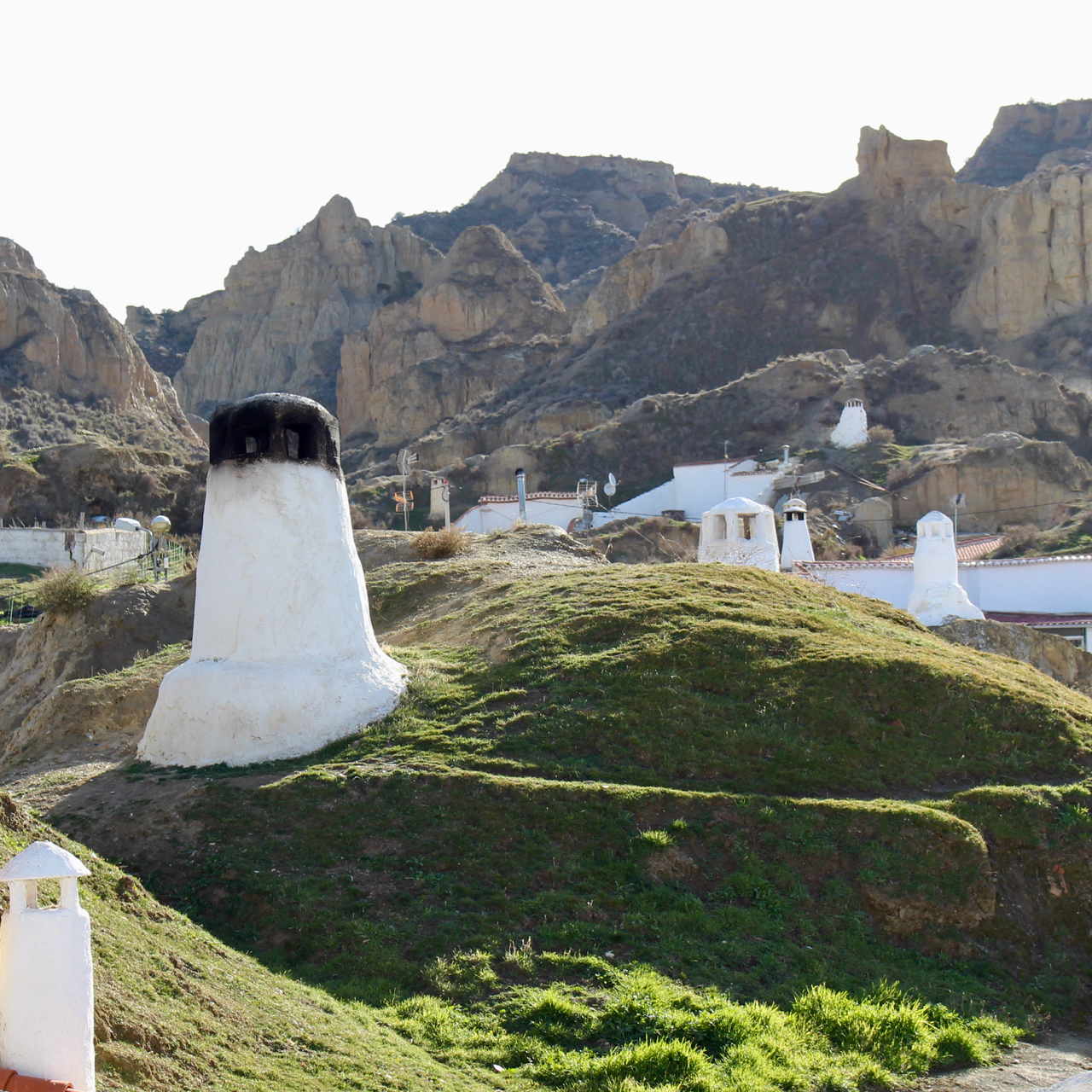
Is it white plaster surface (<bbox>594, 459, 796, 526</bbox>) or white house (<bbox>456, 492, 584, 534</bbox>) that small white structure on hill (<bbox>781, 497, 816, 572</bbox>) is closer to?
white house (<bbox>456, 492, 584, 534</bbox>)

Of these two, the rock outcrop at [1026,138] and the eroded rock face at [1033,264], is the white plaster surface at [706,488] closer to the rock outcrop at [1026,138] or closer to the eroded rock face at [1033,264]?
the eroded rock face at [1033,264]

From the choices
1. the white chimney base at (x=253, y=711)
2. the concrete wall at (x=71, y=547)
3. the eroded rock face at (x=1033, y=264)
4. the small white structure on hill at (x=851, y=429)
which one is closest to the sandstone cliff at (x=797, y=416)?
the small white structure on hill at (x=851, y=429)

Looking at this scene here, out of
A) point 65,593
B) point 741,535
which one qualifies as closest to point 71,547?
point 65,593

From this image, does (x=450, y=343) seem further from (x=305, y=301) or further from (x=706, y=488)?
(x=706, y=488)

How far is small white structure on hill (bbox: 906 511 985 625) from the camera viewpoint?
2833 cm

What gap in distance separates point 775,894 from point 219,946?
4.24 m

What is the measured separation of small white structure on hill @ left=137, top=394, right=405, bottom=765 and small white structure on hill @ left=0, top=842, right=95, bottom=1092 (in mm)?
6537

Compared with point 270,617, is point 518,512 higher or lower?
higher

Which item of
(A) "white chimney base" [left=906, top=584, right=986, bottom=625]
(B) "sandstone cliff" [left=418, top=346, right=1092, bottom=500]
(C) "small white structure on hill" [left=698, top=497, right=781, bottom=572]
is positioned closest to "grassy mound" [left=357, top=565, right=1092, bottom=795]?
(C) "small white structure on hill" [left=698, top=497, right=781, bottom=572]

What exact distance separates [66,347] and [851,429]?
36.7 metres

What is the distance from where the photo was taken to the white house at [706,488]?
4766cm

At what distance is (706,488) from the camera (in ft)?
158

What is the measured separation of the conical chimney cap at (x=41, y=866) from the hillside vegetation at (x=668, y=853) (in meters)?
2.82

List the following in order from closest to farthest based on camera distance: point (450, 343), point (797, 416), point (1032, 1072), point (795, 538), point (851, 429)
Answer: point (1032, 1072) < point (795, 538) < point (851, 429) < point (797, 416) < point (450, 343)
